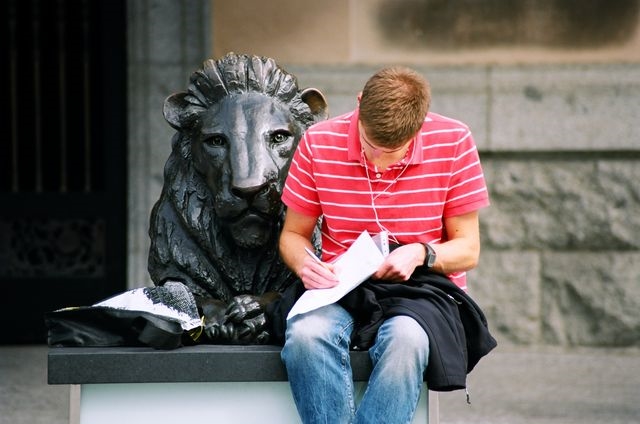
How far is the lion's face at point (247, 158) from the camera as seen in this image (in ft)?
13.1

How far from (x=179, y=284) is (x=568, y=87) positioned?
416 cm

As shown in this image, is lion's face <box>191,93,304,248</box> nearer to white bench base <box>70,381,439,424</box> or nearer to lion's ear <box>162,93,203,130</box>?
lion's ear <box>162,93,203,130</box>

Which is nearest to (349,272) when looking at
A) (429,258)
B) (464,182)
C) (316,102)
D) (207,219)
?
(429,258)

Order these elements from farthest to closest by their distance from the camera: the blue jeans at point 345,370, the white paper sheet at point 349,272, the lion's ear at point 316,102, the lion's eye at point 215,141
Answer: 1. the lion's ear at point 316,102
2. the lion's eye at point 215,141
3. the white paper sheet at point 349,272
4. the blue jeans at point 345,370

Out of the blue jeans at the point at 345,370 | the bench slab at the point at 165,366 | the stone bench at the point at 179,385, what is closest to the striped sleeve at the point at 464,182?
the blue jeans at the point at 345,370

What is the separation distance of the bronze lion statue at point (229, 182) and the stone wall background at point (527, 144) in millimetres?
3356

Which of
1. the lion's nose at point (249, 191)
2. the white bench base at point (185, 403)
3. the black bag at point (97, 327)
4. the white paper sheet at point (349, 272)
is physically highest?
the lion's nose at point (249, 191)

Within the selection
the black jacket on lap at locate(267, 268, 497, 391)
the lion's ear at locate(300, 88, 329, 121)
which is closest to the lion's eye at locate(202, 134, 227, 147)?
the lion's ear at locate(300, 88, 329, 121)

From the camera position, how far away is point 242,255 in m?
4.14

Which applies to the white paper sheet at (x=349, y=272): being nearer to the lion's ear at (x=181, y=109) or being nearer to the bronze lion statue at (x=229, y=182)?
the bronze lion statue at (x=229, y=182)

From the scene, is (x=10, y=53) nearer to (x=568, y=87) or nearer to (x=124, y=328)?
(x=568, y=87)

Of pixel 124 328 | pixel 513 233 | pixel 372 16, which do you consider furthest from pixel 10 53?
pixel 124 328

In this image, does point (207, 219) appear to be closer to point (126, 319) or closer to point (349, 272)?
point (126, 319)

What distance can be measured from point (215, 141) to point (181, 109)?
0.64ft
